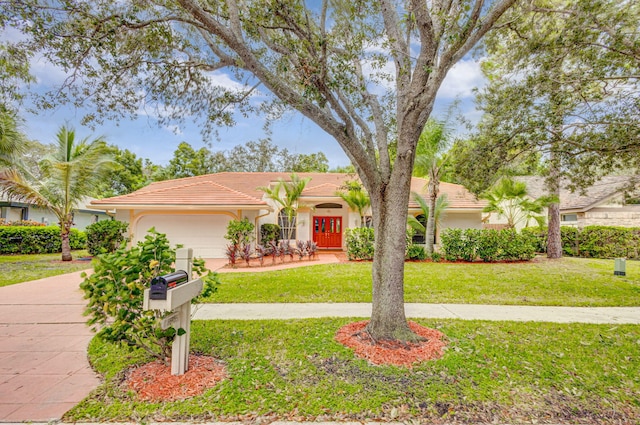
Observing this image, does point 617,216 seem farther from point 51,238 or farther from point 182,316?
point 51,238

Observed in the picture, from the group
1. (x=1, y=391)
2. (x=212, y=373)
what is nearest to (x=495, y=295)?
(x=212, y=373)

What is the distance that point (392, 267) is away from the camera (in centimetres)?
446

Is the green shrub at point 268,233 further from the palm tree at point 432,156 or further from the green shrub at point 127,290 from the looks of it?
the green shrub at point 127,290

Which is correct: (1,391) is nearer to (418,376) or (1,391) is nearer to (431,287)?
(418,376)

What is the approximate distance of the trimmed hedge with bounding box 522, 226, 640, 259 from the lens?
15.5 metres

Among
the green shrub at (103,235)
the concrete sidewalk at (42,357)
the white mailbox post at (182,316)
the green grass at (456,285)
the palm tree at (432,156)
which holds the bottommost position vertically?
the concrete sidewalk at (42,357)

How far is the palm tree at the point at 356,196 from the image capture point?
48.3 feet

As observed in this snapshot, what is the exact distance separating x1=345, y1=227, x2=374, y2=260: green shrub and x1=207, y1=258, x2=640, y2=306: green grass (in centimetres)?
159

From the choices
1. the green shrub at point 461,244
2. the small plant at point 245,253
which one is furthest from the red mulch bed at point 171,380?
the green shrub at point 461,244

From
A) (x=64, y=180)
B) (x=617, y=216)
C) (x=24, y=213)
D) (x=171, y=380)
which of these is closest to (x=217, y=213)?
(x=64, y=180)

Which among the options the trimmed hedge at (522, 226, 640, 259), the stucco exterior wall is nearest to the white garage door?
the trimmed hedge at (522, 226, 640, 259)

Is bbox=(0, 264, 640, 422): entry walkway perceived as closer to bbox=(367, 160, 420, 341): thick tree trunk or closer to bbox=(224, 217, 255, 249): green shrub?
bbox=(367, 160, 420, 341): thick tree trunk

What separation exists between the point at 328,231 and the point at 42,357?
48.6ft

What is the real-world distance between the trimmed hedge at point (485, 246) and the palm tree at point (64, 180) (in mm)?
17009
